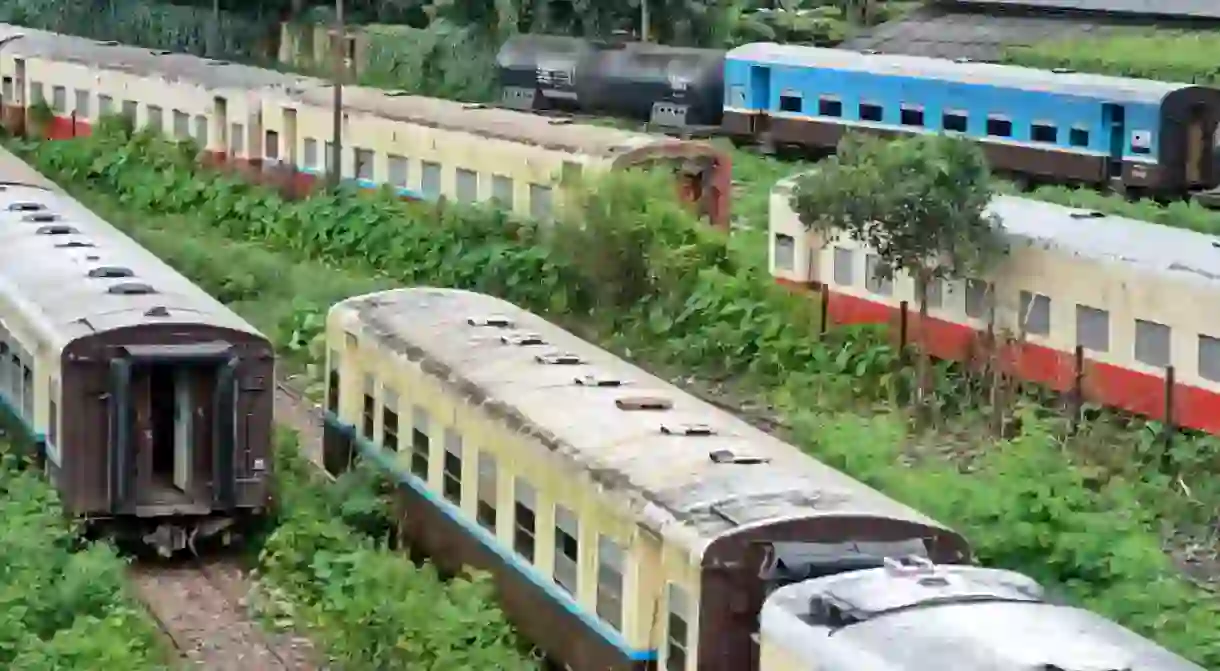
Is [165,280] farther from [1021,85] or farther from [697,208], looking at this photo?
[1021,85]

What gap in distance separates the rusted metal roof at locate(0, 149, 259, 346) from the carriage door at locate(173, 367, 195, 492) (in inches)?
17.9

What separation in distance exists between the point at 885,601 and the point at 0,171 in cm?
1896

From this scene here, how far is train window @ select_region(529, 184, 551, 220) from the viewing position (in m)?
27.5

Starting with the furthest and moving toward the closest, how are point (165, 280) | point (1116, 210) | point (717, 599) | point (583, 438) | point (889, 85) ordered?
point (889, 85)
point (1116, 210)
point (165, 280)
point (583, 438)
point (717, 599)

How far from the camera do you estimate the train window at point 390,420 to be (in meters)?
16.2

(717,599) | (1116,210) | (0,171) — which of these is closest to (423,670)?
(717,599)

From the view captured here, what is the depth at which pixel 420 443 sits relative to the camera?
51.2ft

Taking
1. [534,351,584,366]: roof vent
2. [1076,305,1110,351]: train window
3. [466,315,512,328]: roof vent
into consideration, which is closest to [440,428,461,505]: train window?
[534,351,584,366]: roof vent

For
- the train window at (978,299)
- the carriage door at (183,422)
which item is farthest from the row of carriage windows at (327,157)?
the carriage door at (183,422)

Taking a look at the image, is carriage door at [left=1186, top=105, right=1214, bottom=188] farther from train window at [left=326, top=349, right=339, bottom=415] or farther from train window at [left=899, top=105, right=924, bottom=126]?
train window at [left=326, top=349, right=339, bottom=415]

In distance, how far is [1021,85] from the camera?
106 feet

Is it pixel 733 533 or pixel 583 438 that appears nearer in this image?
pixel 733 533

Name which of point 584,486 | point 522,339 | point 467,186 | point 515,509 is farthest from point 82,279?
point 467,186

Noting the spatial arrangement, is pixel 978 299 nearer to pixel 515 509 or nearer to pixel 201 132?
pixel 515 509
